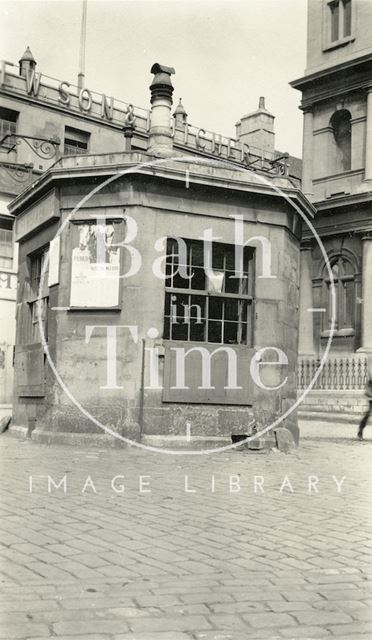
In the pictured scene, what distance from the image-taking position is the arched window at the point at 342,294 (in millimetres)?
26688

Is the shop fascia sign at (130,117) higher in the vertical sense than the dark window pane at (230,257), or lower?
higher

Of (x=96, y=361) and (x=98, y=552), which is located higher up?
(x=96, y=361)

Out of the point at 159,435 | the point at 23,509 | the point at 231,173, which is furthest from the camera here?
the point at 231,173

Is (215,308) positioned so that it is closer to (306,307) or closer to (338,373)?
(338,373)

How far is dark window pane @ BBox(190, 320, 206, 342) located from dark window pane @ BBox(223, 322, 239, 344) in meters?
0.38

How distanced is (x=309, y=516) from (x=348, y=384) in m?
18.2

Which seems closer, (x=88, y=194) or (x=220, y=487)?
(x=220, y=487)

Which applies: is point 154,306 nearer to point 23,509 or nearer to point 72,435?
point 72,435

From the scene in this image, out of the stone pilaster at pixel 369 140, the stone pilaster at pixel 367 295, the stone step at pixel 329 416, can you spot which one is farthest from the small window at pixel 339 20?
the stone step at pixel 329 416

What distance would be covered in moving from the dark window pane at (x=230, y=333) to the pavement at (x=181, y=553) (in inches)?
129

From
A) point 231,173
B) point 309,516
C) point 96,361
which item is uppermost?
point 231,173

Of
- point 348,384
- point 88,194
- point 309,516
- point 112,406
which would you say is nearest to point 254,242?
point 88,194

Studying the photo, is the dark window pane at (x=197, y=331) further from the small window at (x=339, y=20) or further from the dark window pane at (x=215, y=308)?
the small window at (x=339, y=20)

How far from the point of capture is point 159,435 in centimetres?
1104
